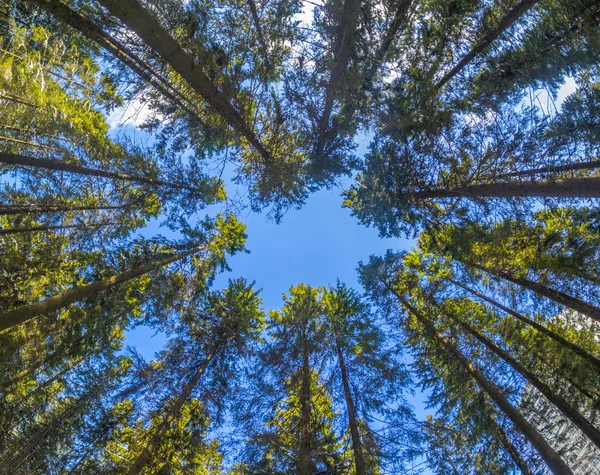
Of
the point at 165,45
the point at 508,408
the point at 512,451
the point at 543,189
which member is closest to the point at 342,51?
the point at 165,45

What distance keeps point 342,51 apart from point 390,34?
1560 mm

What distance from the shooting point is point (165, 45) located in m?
4.70

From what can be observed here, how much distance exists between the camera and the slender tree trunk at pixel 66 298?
18.0 ft

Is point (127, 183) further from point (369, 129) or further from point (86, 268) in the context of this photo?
point (369, 129)

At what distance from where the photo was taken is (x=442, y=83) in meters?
7.50

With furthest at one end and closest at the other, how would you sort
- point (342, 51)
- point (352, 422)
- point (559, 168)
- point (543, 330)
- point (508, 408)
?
1. point (543, 330)
2. point (352, 422)
3. point (508, 408)
4. point (342, 51)
5. point (559, 168)

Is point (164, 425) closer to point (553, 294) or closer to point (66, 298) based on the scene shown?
point (66, 298)

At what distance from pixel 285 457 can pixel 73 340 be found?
7158mm

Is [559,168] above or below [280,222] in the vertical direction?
below

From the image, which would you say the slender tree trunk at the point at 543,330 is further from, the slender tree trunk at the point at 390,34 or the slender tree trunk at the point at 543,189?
the slender tree trunk at the point at 390,34

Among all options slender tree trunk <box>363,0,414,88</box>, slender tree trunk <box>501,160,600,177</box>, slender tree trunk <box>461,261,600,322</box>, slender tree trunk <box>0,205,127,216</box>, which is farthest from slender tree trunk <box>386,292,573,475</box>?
slender tree trunk <box>0,205,127,216</box>

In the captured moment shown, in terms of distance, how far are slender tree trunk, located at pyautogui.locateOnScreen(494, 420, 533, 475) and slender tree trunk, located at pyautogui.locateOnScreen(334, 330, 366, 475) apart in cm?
394

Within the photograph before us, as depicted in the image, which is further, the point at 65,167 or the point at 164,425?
the point at 164,425

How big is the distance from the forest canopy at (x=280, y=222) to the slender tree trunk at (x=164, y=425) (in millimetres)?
72
